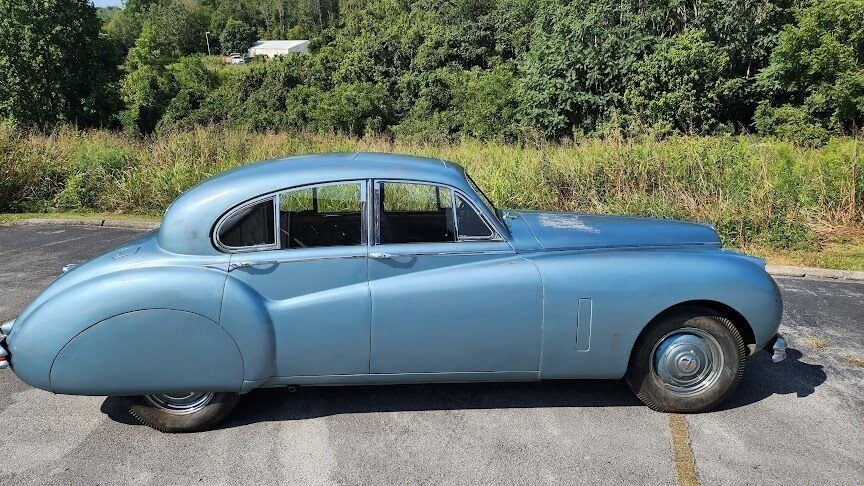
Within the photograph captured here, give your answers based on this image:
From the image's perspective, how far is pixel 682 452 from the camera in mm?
3316

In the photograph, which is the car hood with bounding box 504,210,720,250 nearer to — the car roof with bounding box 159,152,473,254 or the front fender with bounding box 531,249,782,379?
the front fender with bounding box 531,249,782,379

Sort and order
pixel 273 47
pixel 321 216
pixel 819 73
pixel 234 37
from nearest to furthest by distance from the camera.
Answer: pixel 321 216
pixel 819 73
pixel 273 47
pixel 234 37

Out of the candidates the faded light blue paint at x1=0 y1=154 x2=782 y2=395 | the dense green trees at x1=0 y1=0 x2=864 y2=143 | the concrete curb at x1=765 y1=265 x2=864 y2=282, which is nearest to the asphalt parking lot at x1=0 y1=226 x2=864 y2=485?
the faded light blue paint at x1=0 y1=154 x2=782 y2=395

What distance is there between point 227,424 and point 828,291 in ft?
19.5

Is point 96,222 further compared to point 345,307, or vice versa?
point 96,222

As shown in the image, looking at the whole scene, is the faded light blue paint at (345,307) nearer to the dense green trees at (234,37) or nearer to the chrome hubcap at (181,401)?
the chrome hubcap at (181,401)

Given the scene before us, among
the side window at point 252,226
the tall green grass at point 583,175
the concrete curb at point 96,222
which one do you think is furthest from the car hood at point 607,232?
the concrete curb at point 96,222

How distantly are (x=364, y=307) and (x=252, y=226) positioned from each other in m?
0.82

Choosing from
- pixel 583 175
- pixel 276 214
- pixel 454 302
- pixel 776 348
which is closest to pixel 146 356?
pixel 276 214

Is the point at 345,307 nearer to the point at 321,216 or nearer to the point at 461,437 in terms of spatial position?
the point at 321,216

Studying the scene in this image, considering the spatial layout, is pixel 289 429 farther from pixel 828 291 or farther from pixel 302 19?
pixel 302 19

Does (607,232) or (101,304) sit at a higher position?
(607,232)

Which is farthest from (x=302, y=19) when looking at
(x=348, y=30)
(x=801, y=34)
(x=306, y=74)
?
(x=801, y=34)

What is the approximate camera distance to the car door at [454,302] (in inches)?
135
